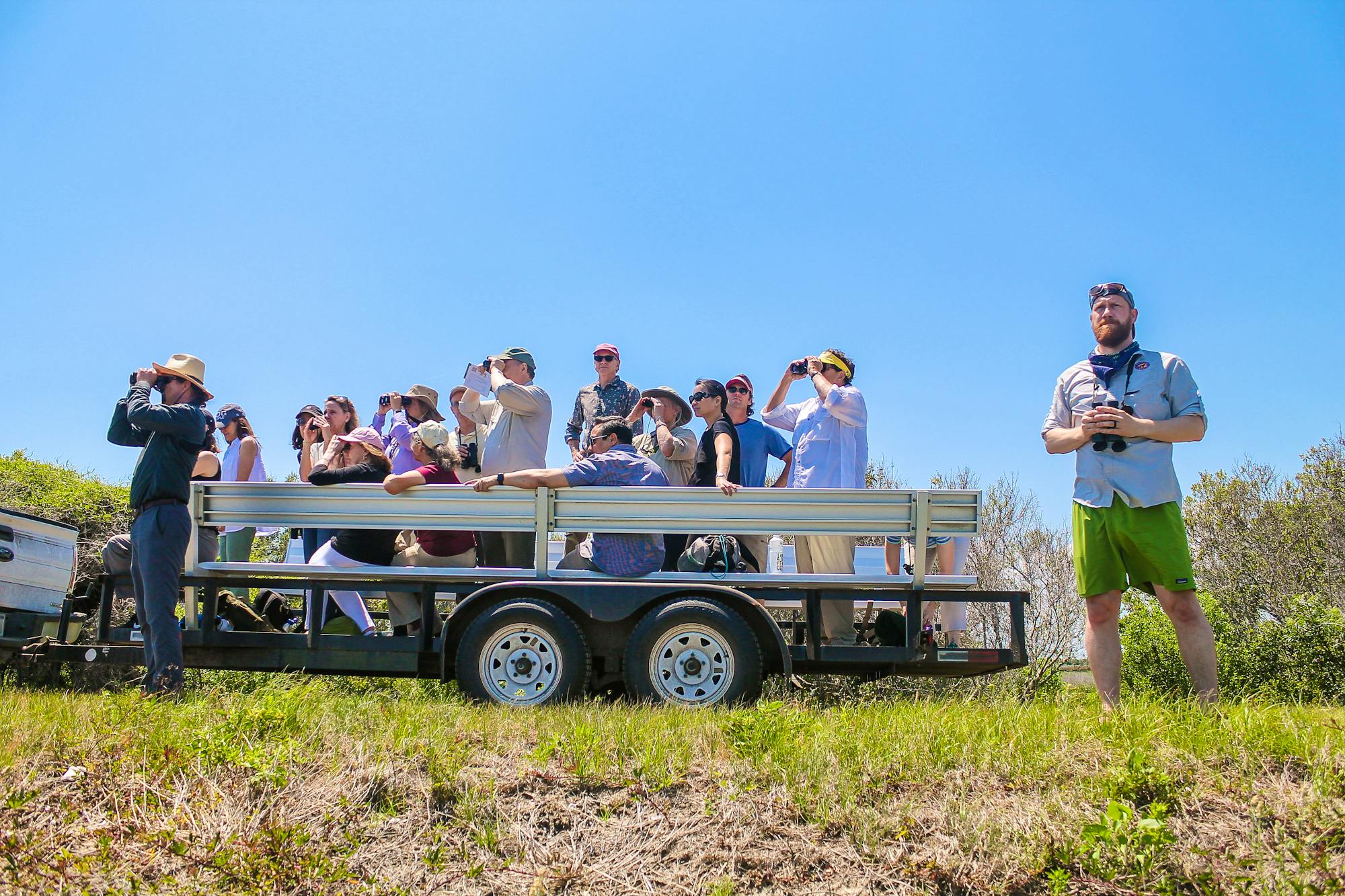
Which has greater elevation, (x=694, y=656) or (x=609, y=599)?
(x=609, y=599)

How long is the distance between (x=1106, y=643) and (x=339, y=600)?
446 centimetres

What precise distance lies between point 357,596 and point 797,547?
285 centimetres

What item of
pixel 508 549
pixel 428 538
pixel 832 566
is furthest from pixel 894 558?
pixel 428 538

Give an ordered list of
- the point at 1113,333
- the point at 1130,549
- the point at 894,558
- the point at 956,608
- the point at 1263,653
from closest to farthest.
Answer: the point at 1130,549 → the point at 1113,333 → the point at 956,608 → the point at 894,558 → the point at 1263,653

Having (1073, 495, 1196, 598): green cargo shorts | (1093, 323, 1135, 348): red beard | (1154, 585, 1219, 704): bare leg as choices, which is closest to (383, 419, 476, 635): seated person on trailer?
(1073, 495, 1196, 598): green cargo shorts

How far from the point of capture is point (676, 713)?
16.0 feet

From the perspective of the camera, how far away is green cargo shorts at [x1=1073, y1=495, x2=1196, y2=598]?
4.62 meters

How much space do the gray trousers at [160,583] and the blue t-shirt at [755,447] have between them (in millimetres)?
3689

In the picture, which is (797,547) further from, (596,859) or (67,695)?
(67,695)

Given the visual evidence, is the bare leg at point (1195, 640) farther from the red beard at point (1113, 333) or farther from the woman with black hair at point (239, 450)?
the woman with black hair at point (239, 450)

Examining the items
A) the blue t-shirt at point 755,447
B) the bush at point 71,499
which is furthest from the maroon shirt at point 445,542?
the bush at point 71,499

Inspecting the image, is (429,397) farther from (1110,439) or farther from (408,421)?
(1110,439)

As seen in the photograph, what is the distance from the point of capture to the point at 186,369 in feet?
19.7

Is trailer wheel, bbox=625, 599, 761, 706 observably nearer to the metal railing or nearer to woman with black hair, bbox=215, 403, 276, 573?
the metal railing
